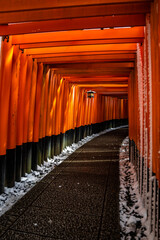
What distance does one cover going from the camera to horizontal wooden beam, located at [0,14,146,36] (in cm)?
310

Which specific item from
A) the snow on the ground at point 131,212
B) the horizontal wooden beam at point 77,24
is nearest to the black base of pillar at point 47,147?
the snow on the ground at point 131,212

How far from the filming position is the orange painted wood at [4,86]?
3.71 metres

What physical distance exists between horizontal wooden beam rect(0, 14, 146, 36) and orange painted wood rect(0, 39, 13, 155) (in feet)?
1.18

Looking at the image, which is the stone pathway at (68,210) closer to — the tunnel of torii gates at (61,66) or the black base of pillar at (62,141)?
the tunnel of torii gates at (61,66)

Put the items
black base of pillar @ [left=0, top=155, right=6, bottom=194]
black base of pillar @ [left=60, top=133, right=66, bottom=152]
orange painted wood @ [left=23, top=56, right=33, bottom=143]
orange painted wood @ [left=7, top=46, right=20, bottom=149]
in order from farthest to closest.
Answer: black base of pillar @ [left=60, top=133, right=66, bottom=152]
orange painted wood @ [left=23, top=56, right=33, bottom=143]
orange painted wood @ [left=7, top=46, right=20, bottom=149]
black base of pillar @ [left=0, top=155, right=6, bottom=194]

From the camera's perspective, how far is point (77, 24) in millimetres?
3207

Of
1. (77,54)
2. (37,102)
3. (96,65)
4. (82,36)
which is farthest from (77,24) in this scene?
(37,102)

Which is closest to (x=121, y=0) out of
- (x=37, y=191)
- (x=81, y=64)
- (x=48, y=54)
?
(x=48, y=54)

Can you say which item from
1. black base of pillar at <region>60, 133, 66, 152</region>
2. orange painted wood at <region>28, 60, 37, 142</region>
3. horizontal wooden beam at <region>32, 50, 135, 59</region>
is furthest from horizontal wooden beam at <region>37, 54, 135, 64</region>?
black base of pillar at <region>60, 133, 66, 152</region>

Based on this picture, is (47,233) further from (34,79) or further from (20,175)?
(34,79)

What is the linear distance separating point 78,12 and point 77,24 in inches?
17.2

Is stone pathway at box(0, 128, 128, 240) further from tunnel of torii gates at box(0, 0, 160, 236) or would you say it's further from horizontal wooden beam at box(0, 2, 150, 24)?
horizontal wooden beam at box(0, 2, 150, 24)

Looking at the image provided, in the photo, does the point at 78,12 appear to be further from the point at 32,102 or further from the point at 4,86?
the point at 32,102

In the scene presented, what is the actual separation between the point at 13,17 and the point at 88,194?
367cm
